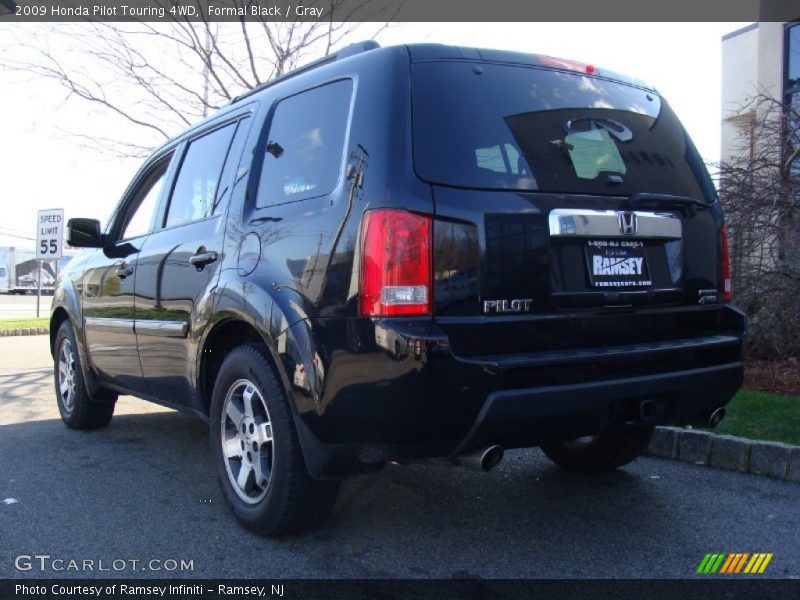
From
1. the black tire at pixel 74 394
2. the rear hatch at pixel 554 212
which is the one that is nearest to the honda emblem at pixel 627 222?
the rear hatch at pixel 554 212

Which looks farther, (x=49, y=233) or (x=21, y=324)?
(x=21, y=324)

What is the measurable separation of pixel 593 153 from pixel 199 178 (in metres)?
2.25

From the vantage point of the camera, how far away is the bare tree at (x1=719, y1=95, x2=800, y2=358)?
6.89m

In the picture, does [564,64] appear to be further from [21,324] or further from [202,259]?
[21,324]

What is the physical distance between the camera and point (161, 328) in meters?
4.21

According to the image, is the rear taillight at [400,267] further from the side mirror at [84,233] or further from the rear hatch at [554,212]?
the side mirror at [84,233]

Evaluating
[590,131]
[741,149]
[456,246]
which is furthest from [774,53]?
[456,246]

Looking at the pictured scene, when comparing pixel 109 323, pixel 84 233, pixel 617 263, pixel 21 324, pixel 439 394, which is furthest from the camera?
pixel 21 324

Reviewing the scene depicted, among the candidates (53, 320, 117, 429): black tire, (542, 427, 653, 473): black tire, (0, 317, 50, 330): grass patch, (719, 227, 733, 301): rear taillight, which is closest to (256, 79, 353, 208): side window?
(719, 227, 733, 301): rear taillight

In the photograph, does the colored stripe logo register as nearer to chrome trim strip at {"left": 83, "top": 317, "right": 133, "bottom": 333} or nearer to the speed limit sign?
chrome trim strip at {"left": 83, "top": 317, "right": 133, "bottom": 333}

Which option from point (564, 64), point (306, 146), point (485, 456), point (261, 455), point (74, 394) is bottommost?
point (74, 394)

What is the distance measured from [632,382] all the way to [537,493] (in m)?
1.39

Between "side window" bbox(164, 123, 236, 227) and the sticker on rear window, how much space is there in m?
1.84

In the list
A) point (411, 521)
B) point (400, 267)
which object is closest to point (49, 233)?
point (411, 521)
